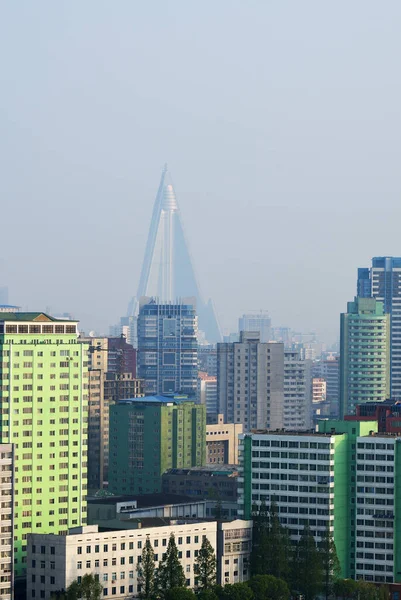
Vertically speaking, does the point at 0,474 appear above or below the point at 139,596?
above

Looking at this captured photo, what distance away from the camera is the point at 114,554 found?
116562mm

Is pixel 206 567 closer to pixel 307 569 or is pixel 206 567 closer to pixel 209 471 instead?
pixel 307 569

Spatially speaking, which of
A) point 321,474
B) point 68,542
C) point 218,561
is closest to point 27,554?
point 68,542

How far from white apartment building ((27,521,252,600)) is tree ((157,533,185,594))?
238cm

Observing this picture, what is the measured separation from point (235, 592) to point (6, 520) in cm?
1500

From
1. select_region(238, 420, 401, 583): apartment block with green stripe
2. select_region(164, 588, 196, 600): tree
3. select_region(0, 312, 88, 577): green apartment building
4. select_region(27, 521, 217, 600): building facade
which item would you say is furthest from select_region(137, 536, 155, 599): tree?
select_region(238, 420, 401, 583): apartment block with green stripe

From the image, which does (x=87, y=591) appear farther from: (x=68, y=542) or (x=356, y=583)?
(x=356, y=583)

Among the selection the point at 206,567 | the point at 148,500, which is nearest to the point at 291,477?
the point at 206,567

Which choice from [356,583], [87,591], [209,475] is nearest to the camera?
[87,591]

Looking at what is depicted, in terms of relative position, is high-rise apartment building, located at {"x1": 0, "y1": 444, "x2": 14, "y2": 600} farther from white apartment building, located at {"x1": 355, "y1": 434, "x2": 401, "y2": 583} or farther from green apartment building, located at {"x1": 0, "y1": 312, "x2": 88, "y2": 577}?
white apartment building, located at {"x1": 355, "y1": 434, "x2": 401, "y2": 583}

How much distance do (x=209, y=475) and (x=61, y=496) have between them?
5398cm

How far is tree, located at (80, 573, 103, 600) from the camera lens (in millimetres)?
110000

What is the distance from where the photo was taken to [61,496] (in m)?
127

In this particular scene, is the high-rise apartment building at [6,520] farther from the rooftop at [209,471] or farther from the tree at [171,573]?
the rooftop at [209,471]
